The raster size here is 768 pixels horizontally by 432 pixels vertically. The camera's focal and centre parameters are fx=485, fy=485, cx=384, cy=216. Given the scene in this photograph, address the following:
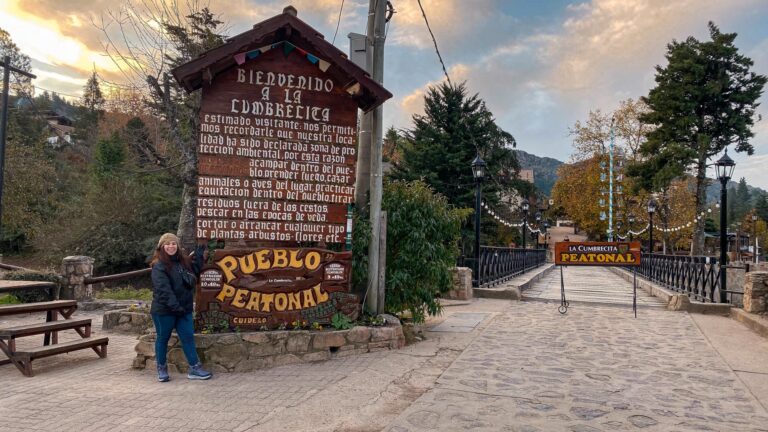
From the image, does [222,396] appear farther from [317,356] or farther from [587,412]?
[587,412]

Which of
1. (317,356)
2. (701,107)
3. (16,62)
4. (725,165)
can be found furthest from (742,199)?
(317,356)

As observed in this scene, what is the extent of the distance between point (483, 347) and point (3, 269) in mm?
12185

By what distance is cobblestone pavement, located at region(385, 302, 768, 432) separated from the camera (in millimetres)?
4055

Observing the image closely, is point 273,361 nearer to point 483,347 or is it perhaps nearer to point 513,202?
point 483,347

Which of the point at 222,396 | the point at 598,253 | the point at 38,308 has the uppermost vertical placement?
the point at 598,253

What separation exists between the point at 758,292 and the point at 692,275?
345 centimetres

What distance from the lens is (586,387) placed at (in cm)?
503

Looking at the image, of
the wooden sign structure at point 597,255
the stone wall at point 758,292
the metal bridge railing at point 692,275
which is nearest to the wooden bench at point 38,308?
the wooden sign structure at point 597,255

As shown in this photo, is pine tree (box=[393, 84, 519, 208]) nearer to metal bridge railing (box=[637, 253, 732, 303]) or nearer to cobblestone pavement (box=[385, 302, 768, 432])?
metal bridge railing (box=[637, 253, 732, 303])

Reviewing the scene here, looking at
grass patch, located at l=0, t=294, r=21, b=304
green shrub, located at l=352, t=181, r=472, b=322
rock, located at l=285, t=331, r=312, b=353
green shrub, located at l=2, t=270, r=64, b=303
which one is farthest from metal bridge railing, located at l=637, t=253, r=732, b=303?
grass patch, located at l=0, t=294, r=21, b=304

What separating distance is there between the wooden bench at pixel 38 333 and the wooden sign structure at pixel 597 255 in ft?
28.5

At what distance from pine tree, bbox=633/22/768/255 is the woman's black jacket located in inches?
1286

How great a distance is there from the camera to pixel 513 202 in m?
47.4

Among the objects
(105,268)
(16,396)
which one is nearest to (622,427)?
(16,396)
